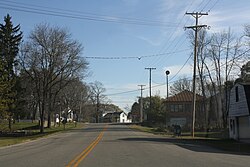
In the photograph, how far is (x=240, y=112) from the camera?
36844 millimetres

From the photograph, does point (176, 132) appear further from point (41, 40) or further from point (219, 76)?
point (41, 40)

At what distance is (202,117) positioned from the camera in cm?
7475

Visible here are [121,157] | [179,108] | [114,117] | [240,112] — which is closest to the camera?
[121,157]

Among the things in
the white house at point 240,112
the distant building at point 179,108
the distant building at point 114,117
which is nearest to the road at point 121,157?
the white house at point 240,112

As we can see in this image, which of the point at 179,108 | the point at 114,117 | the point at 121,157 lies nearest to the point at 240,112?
the point at 121,157

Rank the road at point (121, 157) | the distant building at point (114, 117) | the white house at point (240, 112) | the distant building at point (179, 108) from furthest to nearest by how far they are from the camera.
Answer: the distant building at point (114, 117) → the distant building at point (179, 108) → the white house at point (240, 112) → the road at point (121, 157)

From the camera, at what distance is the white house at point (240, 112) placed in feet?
116

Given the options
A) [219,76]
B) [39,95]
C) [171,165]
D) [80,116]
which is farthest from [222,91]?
[80,116]

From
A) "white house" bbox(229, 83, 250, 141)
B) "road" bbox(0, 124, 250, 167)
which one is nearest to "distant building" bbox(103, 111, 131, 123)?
"white house" bbox(229, 83, 250, 141)

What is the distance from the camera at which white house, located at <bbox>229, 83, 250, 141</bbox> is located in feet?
116

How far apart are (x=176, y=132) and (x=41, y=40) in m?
28.2

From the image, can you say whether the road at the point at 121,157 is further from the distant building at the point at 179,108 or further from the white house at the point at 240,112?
the distant building at the point at 179,108

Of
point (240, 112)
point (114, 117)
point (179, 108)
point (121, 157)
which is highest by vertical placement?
point (114, 117)

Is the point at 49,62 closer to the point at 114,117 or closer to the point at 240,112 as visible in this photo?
the point at 240,112
